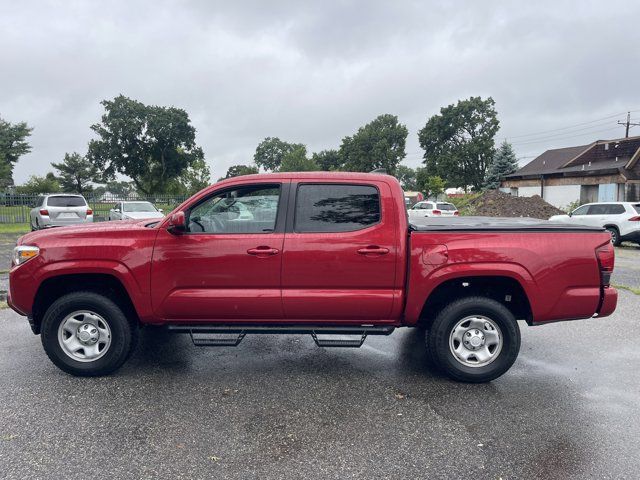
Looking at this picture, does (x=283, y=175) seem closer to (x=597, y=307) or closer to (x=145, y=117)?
(x=597, y=307)

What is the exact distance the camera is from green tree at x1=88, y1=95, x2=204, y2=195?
5166cm

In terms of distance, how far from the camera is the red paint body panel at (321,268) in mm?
3961

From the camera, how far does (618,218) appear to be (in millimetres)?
15797

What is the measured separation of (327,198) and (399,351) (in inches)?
78.7

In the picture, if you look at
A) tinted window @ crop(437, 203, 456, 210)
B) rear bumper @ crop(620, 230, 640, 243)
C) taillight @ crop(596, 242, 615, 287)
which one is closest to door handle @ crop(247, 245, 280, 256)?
taillight @ crop(596, 242, 615, 287)

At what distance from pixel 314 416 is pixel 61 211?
1634cm

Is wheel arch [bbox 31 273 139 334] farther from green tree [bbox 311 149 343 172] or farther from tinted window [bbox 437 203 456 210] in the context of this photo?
green tree [bbox 311 149 343 172]

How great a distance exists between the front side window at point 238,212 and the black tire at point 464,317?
5.81 ft

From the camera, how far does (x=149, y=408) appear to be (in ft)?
11.8

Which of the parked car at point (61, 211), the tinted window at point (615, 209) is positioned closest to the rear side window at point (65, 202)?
→ the parked car at point (61, 211)

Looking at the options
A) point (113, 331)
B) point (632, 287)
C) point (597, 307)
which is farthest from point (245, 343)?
point (632, 287)

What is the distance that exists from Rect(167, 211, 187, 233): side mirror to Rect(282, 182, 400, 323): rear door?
0.91 m

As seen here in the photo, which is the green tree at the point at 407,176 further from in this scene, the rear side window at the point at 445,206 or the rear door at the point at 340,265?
the rear door at the point at 340,265

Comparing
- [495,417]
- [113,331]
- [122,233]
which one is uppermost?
[122,233]
